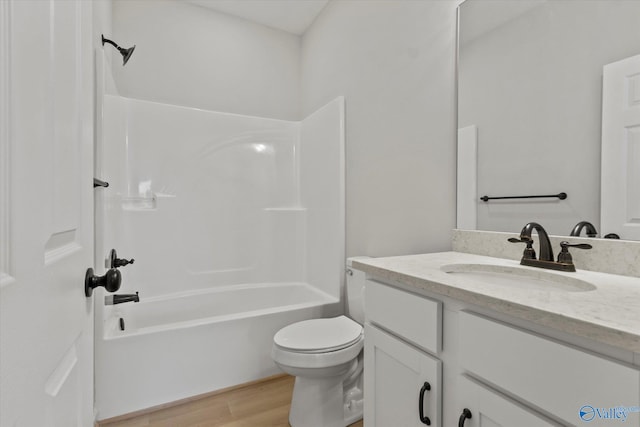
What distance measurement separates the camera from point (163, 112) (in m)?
2.47

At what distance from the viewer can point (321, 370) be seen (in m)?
1.50

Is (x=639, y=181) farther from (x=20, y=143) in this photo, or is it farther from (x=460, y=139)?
(x=20, y=143)

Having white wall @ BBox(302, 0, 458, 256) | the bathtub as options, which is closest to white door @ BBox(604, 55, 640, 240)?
white wall @ BBox(302, 0, 458, 256)

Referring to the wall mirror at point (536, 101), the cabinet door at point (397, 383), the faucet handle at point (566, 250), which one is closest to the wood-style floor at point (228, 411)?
the cabinet door at point (397, 383)

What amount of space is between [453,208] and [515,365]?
3.10ft

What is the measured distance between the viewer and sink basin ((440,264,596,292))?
0.91 m

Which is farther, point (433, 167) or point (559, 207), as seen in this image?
point (433, 167)

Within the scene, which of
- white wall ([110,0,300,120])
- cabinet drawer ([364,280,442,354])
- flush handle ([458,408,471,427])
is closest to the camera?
flush handle ([458,408,471,427])

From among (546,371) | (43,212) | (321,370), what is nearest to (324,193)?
(321,370)

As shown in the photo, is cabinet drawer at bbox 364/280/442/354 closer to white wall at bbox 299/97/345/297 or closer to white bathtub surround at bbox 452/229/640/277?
white bathtub surround at bbox 452/229/640/277

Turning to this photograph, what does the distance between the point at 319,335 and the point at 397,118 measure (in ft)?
4.30

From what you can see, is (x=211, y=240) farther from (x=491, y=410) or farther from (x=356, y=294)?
(x=491, y=410)

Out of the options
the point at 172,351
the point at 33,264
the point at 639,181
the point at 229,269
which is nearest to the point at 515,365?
the point at 639,181

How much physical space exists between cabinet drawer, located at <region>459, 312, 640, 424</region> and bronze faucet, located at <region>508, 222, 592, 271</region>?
456 mm
